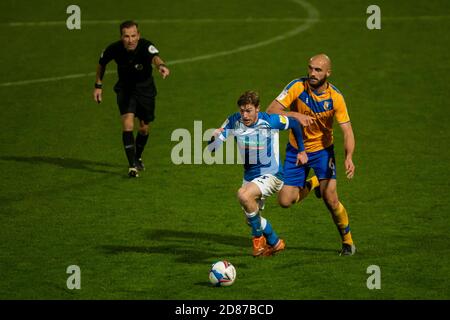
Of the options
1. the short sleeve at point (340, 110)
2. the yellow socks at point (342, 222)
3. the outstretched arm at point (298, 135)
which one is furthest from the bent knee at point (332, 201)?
the short sleeve at point (340, 110)

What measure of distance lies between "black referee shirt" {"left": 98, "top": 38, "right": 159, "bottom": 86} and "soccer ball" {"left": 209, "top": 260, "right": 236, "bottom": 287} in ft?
19.1

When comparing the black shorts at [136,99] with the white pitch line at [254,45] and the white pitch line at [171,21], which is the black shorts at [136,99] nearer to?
the white pitch line at [254,45]

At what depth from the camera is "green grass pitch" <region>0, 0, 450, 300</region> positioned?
11.9m

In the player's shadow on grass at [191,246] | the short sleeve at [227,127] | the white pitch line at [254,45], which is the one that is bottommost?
the player's shadow on grass at [191,246]

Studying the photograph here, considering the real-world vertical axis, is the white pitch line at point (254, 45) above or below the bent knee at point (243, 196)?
above

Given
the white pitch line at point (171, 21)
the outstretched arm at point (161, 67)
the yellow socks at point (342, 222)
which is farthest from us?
the white pitch line at point (171, 21)

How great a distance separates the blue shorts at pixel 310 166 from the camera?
40.9ft

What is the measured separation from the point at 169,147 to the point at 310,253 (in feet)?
20.2

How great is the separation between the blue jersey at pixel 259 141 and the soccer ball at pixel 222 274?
1.57m

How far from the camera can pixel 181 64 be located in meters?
23.9

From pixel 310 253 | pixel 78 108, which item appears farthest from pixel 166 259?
pixel 78 108

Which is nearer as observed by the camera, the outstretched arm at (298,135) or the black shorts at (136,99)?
the outstretched arm at (298,135)

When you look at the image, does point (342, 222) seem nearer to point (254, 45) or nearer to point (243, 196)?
point (243, 196)

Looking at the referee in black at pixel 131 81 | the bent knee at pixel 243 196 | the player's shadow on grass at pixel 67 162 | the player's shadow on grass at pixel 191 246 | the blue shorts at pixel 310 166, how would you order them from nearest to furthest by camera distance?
the bent knee at pixel 243 196, the blue shorts at pixel 310 166, the player's shadow on grass at pixel 191 246, the referee in black at pixel 131 81, the player's shadow on grass at pixel 67 162
